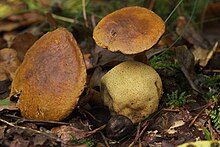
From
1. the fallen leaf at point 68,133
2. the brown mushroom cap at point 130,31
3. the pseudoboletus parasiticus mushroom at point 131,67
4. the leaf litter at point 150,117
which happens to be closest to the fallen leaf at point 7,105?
the leaf litter at point 150,117

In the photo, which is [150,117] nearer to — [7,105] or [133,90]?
[133,90]

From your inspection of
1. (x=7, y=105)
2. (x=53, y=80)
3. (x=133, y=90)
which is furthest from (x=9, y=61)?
(x=133, y=90)

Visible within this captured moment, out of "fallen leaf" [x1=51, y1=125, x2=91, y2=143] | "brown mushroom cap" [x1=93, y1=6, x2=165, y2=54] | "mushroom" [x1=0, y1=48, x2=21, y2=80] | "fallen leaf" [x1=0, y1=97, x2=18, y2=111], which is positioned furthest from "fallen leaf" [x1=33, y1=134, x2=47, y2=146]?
"mushroom" [x1=0, y1=48, x2=21, y2=80]

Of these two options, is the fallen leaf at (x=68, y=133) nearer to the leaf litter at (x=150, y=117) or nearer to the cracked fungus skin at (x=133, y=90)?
the leaf litter at (x=150, y=117)

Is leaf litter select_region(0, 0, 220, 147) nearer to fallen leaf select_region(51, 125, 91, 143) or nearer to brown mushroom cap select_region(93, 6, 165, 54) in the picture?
fallen leaf select_region(51, 125, 91, 143)

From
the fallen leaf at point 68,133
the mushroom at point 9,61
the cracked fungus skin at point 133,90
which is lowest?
the fallen leaf at point 68,133

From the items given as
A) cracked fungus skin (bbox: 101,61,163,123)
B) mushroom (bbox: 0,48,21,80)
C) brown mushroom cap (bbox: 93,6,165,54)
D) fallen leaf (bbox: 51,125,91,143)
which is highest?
brown mushroom cap (bbox: 93,6,165,54)

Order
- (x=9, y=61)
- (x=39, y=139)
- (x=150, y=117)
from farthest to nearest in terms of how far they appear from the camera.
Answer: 1. (x=9, y=61)
2. (x=150, y=117)
3. (x=39, y=139)

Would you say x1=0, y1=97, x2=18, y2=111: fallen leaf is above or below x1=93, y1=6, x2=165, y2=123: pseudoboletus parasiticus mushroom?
below
